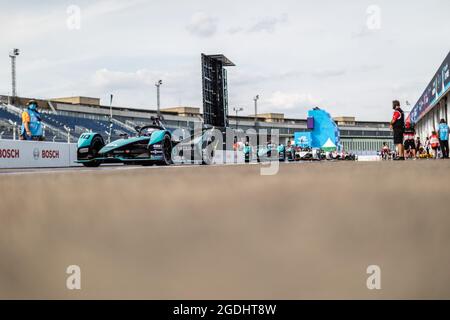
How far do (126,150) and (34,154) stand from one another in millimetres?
4114

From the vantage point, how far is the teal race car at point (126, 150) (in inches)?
570

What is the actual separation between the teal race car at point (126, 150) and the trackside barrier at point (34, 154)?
2.42 meters

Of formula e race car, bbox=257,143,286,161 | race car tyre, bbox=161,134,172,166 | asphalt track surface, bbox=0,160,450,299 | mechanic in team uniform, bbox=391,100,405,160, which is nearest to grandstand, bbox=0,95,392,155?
race car tyre, bbox=161,134,172,166

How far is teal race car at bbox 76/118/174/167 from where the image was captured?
14.5 m

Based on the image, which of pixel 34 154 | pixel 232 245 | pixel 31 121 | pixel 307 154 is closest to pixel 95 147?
pixel 31 121

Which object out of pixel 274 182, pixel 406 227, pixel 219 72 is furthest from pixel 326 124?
pixel 406 227

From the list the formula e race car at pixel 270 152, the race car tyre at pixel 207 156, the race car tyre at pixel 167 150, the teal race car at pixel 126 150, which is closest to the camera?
the teal race car at pixel 126 150

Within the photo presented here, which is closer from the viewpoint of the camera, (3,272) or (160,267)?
(160,267)

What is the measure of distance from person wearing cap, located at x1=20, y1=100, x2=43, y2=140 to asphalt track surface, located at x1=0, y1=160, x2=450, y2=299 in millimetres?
11282

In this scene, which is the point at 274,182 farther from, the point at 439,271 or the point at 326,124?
the point at 326,124

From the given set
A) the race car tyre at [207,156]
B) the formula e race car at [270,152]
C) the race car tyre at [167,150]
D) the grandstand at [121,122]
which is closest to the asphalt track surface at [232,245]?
the race car tyre at [167,150]

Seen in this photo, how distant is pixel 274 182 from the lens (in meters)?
5.37

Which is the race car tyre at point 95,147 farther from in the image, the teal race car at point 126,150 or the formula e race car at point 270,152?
the formula e race car at point 270,152
